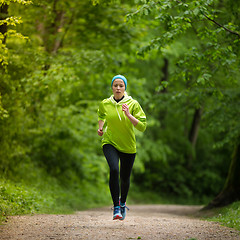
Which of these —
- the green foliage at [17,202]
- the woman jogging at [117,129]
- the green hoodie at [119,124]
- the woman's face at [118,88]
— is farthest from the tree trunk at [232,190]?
the woman's face at [118,88]

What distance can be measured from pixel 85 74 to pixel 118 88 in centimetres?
901

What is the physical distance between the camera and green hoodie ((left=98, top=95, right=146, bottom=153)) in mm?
6418

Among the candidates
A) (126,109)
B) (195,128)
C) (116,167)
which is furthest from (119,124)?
(195,128)

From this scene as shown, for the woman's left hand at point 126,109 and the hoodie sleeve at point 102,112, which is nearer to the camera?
the woman's left hand at point 126,109

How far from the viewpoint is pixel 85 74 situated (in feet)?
50.1

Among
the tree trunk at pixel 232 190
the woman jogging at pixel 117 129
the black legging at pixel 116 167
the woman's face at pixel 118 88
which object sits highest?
the woman's face at pixel 118 88

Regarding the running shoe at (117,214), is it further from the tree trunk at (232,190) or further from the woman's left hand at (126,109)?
the tree trunk at (232,190)

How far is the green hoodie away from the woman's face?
0.10 meters

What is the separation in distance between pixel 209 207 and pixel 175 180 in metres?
14.6

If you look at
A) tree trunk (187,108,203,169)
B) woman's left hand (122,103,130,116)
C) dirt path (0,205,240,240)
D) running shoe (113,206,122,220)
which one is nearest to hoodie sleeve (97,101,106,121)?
woman's left hand (122,103,130,116)

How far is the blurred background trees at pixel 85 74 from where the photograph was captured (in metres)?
9.13

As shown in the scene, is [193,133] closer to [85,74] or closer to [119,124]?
[85,74]

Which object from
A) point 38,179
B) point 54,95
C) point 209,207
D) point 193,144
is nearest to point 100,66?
point 54,95

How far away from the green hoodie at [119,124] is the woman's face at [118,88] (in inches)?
4.0
